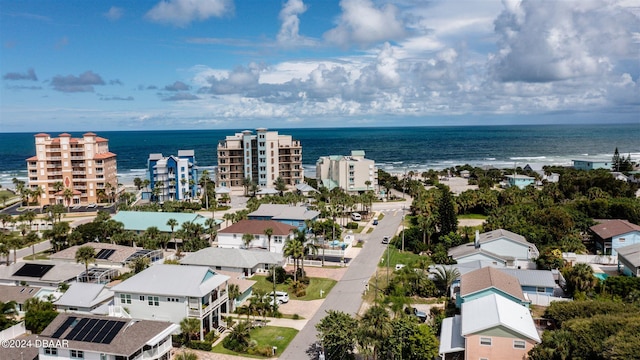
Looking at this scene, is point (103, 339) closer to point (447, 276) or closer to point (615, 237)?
point (447, 276)

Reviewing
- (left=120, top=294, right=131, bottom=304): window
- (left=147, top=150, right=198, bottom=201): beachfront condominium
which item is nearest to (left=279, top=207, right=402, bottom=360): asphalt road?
(left=120, top=294, right=131, bottom=304): window

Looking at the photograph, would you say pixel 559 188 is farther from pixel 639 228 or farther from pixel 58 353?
pixel 58 353

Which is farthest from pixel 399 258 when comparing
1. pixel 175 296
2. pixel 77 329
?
pixel 77 329

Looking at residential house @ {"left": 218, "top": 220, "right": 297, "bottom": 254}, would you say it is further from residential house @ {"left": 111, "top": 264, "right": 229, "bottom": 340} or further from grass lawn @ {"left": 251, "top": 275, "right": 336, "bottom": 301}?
residential house @ {"left": 111, "top": 264, "right": 229, "bottom": 340}

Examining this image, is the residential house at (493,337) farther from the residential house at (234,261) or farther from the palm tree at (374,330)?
the residential house at (234,261)

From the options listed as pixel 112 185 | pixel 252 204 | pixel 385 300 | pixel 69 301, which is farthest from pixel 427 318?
pixel 112 185

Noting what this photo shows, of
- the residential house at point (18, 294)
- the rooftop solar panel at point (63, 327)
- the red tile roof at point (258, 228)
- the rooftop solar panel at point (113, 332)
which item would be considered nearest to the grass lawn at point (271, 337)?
the rooftop solar panel at point (113, 332)
